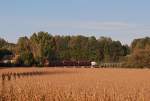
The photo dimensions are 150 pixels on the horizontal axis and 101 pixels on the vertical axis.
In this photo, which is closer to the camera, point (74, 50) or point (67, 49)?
point (74, 50)

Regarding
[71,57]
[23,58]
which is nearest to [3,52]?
[23,58]

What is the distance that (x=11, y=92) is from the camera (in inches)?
623

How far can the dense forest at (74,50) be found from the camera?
97.4 metres

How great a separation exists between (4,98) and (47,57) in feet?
319

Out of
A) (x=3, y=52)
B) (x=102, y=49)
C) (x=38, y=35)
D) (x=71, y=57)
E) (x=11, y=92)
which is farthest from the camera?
(x=102, y=49)

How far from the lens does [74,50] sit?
135 meters

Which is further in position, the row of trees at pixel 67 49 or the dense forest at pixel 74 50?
the row of trees at pixel 67 49

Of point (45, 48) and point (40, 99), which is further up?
point (45, 48)

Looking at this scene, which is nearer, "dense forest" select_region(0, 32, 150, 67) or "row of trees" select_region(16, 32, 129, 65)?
"dense forest" select_region(0, 32, 150, 67)

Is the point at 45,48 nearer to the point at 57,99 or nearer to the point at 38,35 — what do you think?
the point at 38,35

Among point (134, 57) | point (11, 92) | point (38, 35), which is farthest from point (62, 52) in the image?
point (11, 92)

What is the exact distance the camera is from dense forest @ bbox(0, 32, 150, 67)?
9744cm

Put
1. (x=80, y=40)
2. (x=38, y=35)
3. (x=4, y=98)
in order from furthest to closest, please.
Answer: (x=80, y=40) < (x=38, y=35) < (x=4, y=98)

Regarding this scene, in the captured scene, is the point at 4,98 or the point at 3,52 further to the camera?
the point at 3,52
